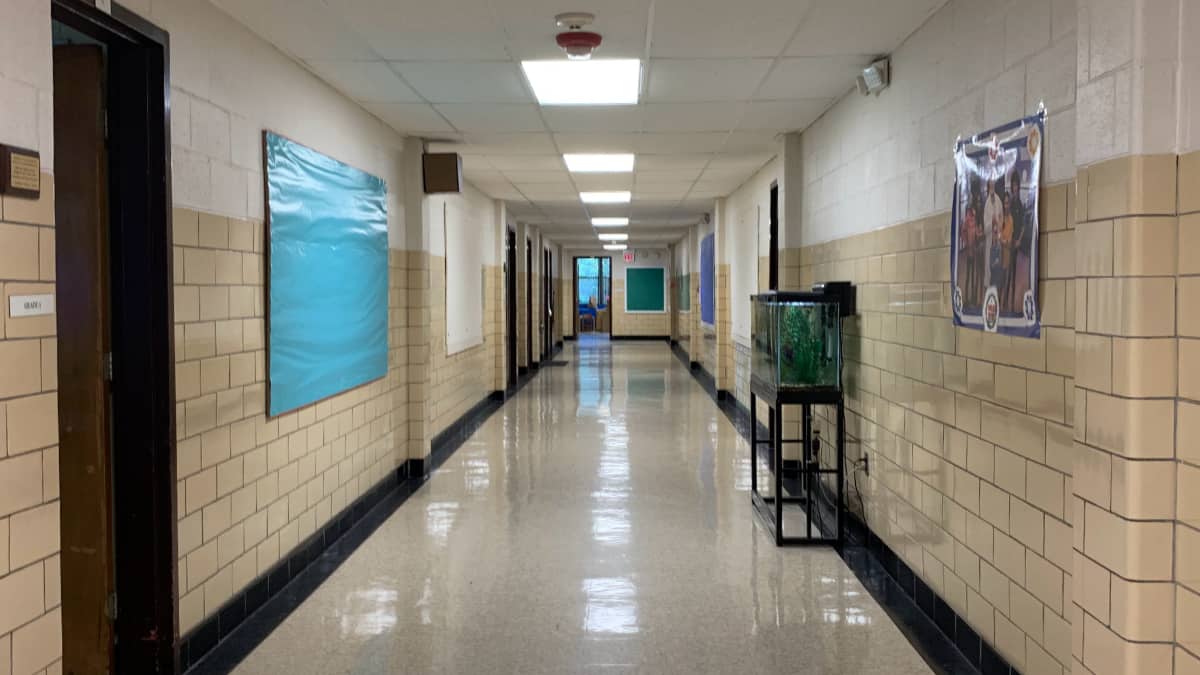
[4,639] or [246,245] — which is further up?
[246,245]

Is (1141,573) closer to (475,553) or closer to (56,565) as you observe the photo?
(56,565)

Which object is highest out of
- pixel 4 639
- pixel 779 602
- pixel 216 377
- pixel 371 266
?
pixel 371 266

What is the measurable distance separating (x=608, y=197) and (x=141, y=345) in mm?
8639

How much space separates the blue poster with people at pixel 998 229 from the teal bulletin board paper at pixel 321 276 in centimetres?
320

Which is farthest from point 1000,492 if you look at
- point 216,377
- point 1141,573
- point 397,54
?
point 397,54

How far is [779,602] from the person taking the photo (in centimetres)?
422

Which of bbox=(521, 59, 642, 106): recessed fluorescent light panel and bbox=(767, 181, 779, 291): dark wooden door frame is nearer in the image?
bbox=(521, 59, 642, 106): recessed fluorescent light panel

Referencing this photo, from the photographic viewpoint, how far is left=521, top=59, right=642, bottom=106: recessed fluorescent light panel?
4922 millimetres

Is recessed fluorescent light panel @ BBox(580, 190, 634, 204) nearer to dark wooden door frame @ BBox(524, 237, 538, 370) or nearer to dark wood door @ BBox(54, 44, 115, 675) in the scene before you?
dark wooden door frame @ BBox(524, 237, 538, 370)

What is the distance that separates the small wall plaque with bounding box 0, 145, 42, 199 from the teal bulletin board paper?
205 cm

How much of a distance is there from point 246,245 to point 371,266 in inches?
75.9

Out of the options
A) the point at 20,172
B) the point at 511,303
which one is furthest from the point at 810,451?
the point at 511,303

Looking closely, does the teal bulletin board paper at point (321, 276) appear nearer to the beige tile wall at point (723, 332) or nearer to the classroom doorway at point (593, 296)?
the beige tile wall at point (723, 332)

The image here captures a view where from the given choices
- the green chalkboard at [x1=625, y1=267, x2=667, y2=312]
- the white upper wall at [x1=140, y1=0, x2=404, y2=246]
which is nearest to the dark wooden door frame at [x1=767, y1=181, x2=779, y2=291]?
the white upper wall at [x1=140, y1=0, x2=404, y2=246]
